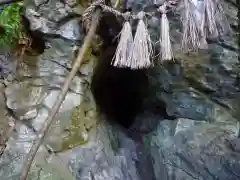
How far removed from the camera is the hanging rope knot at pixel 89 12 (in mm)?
1555

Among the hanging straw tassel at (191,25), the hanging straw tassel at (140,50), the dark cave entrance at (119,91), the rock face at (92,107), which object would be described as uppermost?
the hanging straw tassel at (191,25)

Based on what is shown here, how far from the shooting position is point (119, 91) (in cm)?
264

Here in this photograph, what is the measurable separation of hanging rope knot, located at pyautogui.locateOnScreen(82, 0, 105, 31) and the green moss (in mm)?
382

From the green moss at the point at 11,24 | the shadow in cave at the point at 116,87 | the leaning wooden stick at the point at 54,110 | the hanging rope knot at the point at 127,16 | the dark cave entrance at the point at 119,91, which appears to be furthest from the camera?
the dark cave entrance at the point at 119,91

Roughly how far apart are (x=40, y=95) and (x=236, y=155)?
1116 millimetres

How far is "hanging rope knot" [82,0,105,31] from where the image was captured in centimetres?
155

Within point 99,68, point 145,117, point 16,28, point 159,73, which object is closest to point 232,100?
point 159,73

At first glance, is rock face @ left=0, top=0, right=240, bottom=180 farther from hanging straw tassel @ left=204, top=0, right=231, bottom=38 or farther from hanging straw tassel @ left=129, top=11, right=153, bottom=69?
hanging straw tassel @ left=129, top=11, right=153, bottom=69

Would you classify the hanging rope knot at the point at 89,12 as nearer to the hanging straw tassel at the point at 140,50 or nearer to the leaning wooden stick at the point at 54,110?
the leaning wooden stick at the point at 54,110

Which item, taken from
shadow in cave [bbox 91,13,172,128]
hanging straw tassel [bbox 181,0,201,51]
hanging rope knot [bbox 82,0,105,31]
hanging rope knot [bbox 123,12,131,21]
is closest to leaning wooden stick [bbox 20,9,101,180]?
hanging rope knot [bbox 82,0,105,31]

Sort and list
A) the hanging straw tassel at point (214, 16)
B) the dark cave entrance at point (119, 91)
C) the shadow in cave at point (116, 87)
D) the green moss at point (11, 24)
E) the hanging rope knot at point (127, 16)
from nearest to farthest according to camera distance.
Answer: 1. the hanging straw tassel at point (214, 16)
2. the hanging rope knot at point (127, 16)
3. the green moss at point (11, 24)
4. the shadow in cave at point (116, 87)
5. the dark cave entrance at point (119, 91)

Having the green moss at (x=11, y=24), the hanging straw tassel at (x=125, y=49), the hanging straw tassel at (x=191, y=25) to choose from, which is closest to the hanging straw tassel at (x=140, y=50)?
the hanging straw tassel at (x=125, y=49)

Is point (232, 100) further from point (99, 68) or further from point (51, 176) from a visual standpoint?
point (51, 176)

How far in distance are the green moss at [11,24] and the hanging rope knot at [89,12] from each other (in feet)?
1.25
